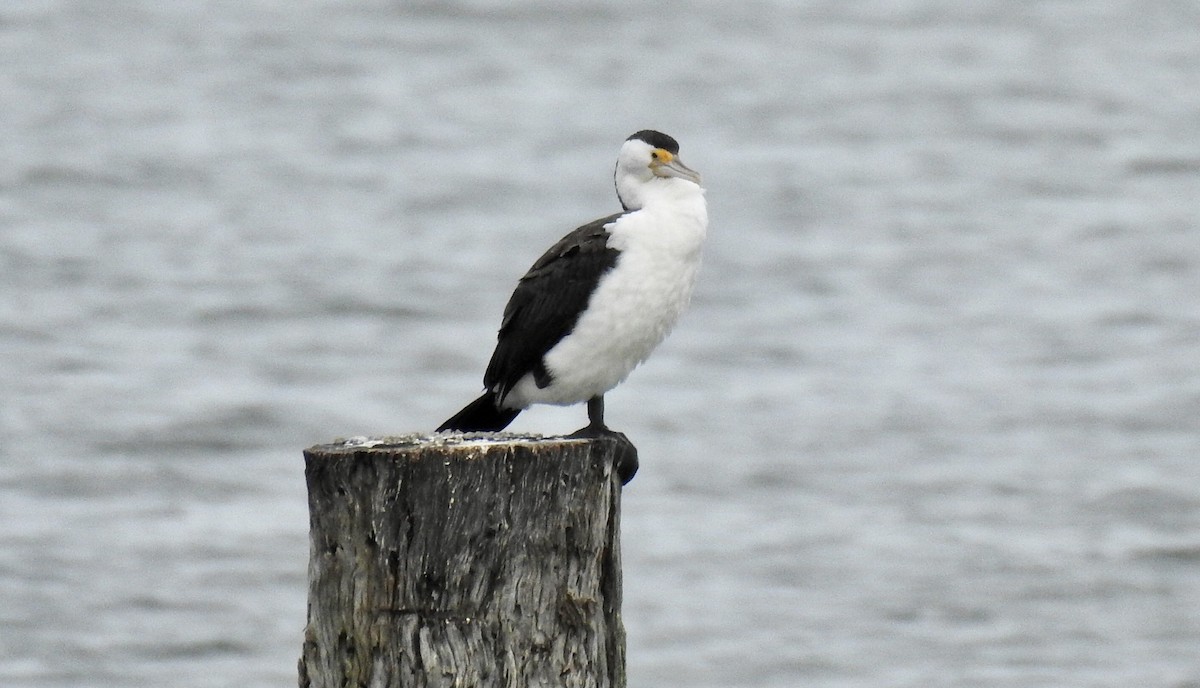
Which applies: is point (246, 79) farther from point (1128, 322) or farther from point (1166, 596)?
point (1166, 596)

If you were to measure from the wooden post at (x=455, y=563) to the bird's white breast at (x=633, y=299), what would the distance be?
3.55 feet

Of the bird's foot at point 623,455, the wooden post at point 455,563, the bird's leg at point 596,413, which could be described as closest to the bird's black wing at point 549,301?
the bird's leg at point 596,413

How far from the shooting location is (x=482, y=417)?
5.28 m

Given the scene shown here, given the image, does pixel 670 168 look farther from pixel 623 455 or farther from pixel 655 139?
pixel 623 455

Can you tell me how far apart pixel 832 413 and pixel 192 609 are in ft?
16.2

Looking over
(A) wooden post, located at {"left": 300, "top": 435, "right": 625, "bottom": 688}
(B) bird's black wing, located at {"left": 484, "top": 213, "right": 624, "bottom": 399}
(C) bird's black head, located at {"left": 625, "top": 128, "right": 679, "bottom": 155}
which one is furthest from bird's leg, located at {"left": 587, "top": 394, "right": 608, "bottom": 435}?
(A) wooden post, located at {"left": 300, "top": 435, "right": 625, "bottom": 688}

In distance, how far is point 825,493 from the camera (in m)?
11.7

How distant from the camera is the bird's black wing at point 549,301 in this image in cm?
523

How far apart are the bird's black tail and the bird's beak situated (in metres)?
0.77

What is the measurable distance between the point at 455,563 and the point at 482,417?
1.28 m

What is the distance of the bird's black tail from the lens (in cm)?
520

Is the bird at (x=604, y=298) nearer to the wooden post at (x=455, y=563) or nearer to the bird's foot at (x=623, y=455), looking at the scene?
the bird's foot at (x=623, y=455)

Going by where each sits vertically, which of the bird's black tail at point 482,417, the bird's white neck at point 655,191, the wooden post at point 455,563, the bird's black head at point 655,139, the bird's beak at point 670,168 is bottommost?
the wooden post at point 455,563

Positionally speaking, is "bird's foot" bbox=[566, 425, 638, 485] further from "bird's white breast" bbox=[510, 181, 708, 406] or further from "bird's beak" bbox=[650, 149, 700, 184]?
"bird's beak" bbox=[650, 149, 700, 184]
